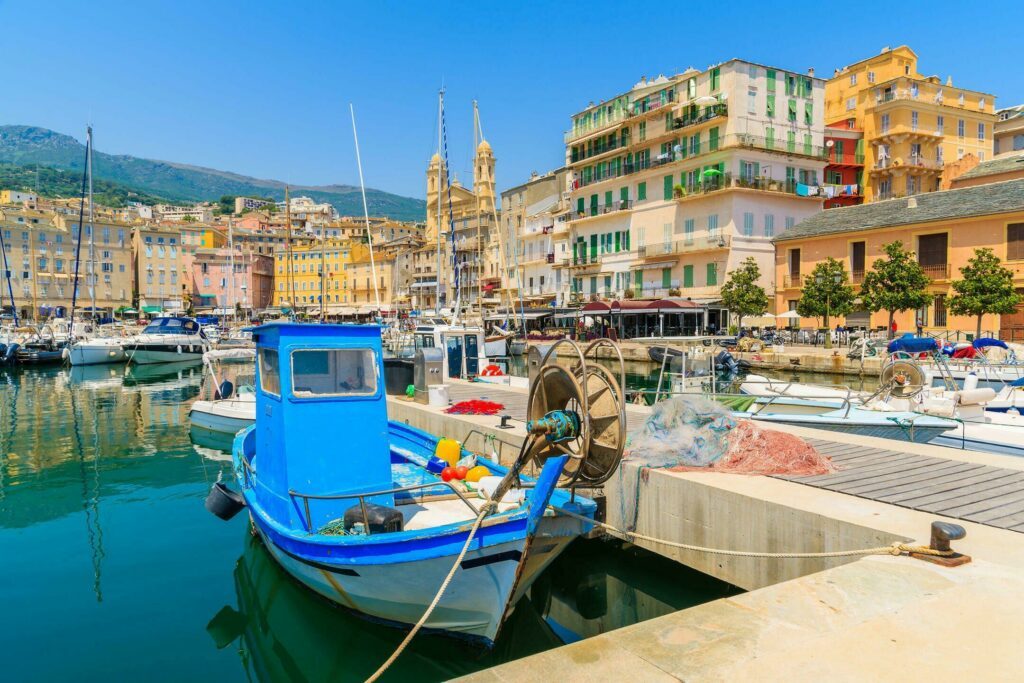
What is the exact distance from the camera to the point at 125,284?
92.2 m

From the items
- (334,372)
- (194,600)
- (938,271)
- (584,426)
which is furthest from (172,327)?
(584,426)

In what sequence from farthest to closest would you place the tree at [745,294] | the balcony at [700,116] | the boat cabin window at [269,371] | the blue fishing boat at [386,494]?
the balcony at [700,116], the tree at [745,294], the boat cabin window at [269,371], the blue fishing boat at [386,494]

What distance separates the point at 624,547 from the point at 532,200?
66462 millimetres

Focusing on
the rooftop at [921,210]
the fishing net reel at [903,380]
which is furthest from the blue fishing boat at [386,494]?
the rooftop at [921,210]

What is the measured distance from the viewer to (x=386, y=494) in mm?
7973

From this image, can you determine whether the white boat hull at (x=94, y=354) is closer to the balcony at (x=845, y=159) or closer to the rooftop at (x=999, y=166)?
the balcony at (x=845, y=159)

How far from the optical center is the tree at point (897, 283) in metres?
34.9

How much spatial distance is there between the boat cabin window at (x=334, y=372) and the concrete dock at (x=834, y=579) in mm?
3766

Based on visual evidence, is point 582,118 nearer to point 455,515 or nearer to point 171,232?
point 455,515

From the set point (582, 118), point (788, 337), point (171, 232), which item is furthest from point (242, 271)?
point (788, 337)

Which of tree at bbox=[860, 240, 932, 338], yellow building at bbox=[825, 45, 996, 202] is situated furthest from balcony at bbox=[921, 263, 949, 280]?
yellow building at bbox=[825, 45, 996, 202]

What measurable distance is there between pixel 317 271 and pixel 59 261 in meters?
35.4

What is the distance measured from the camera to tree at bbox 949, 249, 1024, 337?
1232 inches

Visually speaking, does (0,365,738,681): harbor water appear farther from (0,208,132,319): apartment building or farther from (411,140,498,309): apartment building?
(0,208,132,319): apartment building
